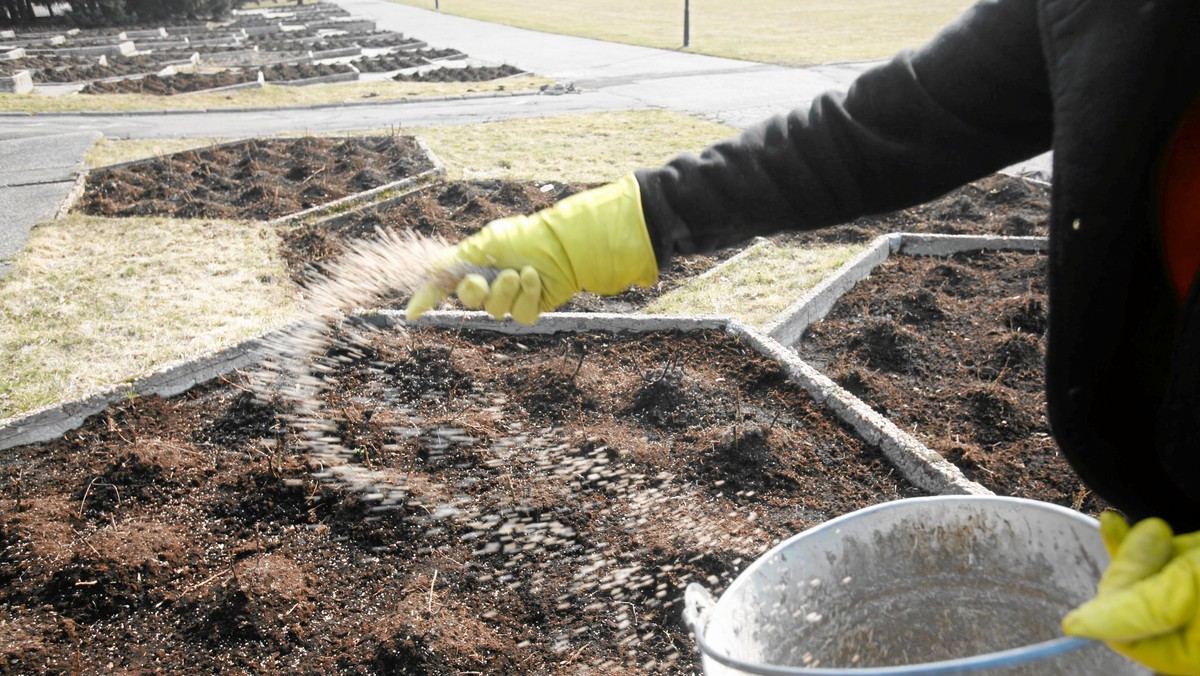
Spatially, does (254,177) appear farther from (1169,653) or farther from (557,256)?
(1169,653)

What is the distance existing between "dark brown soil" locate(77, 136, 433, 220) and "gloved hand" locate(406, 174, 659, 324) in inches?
209

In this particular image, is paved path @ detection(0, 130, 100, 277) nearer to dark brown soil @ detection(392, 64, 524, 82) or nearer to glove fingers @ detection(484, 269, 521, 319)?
glove fingers @ detection(484, 269, 521, 319)

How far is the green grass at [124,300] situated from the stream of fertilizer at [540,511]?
3.43 ft

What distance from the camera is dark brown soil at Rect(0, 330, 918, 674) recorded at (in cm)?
259

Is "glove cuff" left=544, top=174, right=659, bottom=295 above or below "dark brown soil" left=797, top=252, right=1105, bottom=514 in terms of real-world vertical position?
above

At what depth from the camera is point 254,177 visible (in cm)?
743

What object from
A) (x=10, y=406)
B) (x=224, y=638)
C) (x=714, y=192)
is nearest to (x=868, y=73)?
(x=714, y=192)

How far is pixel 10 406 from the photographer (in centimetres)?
388

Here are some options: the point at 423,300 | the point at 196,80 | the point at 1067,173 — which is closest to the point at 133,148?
the point at 196,80

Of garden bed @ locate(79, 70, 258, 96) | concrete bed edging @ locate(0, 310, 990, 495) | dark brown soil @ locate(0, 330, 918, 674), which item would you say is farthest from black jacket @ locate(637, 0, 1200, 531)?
garden bed @ locate(79, 70, 258, 96)

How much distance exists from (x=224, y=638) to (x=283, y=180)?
558 cm

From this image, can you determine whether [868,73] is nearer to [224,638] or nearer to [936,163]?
[936,163]

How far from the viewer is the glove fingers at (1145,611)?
1070 mm

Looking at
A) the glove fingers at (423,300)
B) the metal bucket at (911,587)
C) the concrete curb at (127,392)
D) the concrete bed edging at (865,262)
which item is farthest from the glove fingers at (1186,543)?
the concrete curb at (127,392)
